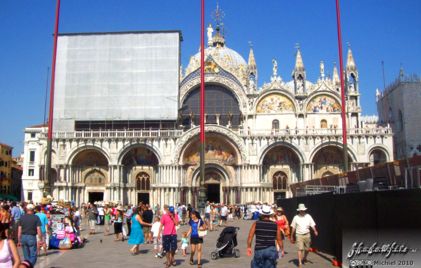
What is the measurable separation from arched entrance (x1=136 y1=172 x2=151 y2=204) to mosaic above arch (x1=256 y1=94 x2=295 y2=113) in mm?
12621

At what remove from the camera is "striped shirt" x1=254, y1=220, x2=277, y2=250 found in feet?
30.5

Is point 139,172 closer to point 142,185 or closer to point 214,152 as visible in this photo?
point 142,185

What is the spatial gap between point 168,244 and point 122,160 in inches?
1308

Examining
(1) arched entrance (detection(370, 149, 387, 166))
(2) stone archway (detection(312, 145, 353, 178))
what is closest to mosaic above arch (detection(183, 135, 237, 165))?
(2) stone archway (detection(312, 145, 353, 178))

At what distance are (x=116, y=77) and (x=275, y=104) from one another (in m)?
16.1

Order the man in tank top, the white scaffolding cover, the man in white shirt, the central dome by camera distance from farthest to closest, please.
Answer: the central dome
the white scaffolding cover
the man in white shirt
the man in tank top

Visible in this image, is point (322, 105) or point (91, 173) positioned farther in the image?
point (322, 105)

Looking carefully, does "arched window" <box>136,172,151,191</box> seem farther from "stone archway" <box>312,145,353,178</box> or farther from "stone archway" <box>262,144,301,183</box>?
"stone archway" <box>312,145,353,178</box>

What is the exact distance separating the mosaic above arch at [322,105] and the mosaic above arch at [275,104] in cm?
185

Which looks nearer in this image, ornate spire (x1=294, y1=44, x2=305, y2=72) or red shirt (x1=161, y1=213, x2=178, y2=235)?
red shirt (x1=161, y1=213, x2=178, y2=235)

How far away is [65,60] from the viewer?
50.0 m

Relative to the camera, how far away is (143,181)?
4769 cm

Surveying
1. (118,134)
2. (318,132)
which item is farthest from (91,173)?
(318,132)

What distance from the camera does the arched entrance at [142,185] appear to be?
47.5m
